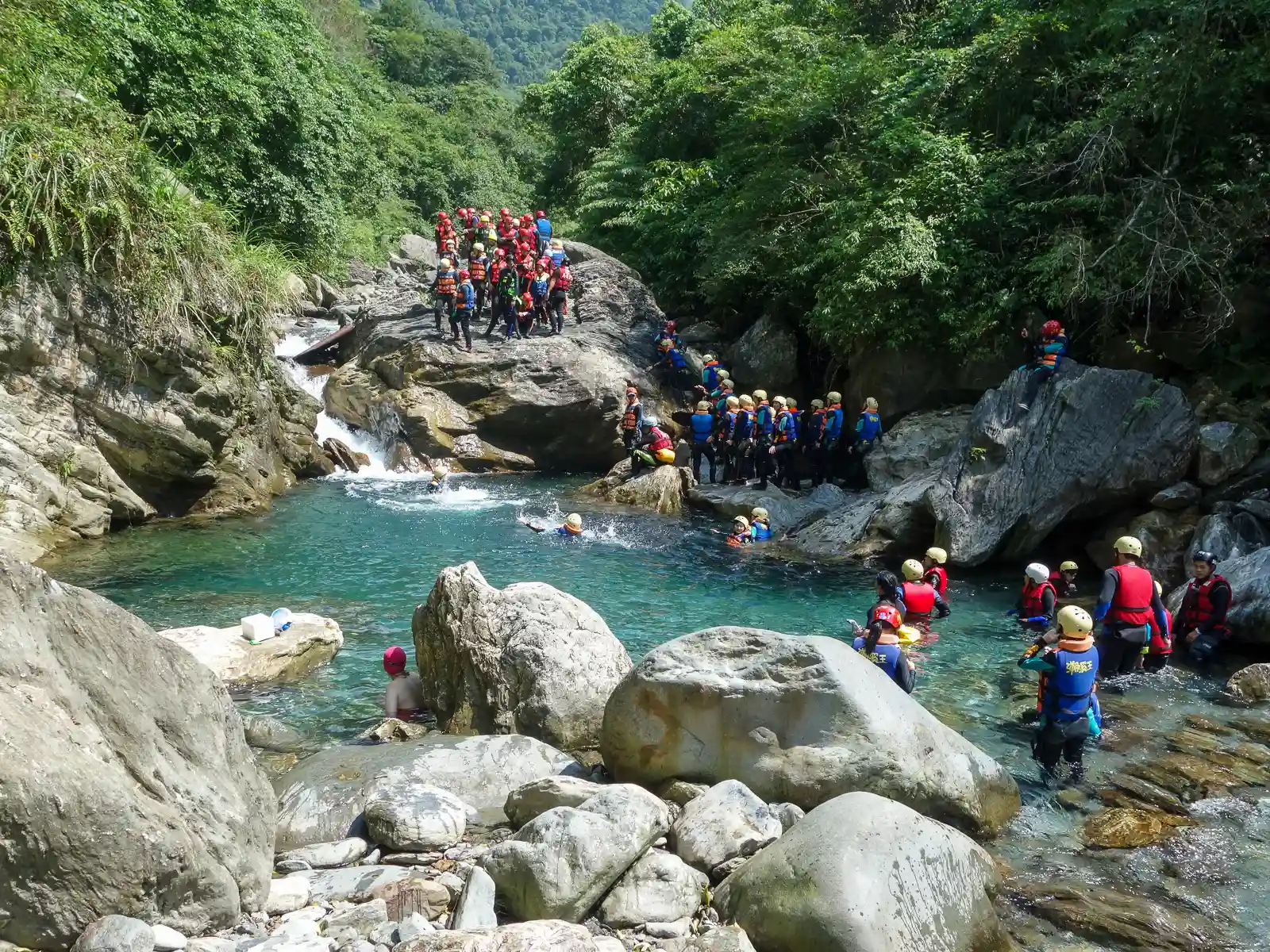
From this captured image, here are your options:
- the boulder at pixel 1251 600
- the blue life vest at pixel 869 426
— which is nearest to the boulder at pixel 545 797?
the boulder at pixel 1251 600

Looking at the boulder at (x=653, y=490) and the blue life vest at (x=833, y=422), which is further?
the blue life vest at (x=833, y=422)

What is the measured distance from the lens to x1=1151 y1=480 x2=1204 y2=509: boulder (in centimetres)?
1309

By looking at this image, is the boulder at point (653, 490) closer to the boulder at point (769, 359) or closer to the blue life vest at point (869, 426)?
the blue life vest at point (869, 426)

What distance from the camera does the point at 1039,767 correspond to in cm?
764

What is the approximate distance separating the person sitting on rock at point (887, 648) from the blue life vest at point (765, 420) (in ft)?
32.9

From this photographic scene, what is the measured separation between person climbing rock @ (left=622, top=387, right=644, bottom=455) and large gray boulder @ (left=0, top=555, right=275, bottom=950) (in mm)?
15249

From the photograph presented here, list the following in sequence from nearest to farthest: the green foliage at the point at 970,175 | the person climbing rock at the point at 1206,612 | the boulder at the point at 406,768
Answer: the boulder at the point at 406,768 < the person climbing rock at the point at 1206,612 < the green foliage at the point at 970,175

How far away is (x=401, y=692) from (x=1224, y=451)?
36.0 ft

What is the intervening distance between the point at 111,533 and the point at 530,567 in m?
6.18

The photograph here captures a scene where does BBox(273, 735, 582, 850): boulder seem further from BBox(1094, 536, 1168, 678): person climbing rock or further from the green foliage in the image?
the green foliage

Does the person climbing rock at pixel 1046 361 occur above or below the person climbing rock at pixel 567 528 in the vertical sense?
above

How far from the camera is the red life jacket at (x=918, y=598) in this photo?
1066cm

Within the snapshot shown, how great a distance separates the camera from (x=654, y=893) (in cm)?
525

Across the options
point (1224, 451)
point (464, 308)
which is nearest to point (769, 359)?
point (464, 308)
